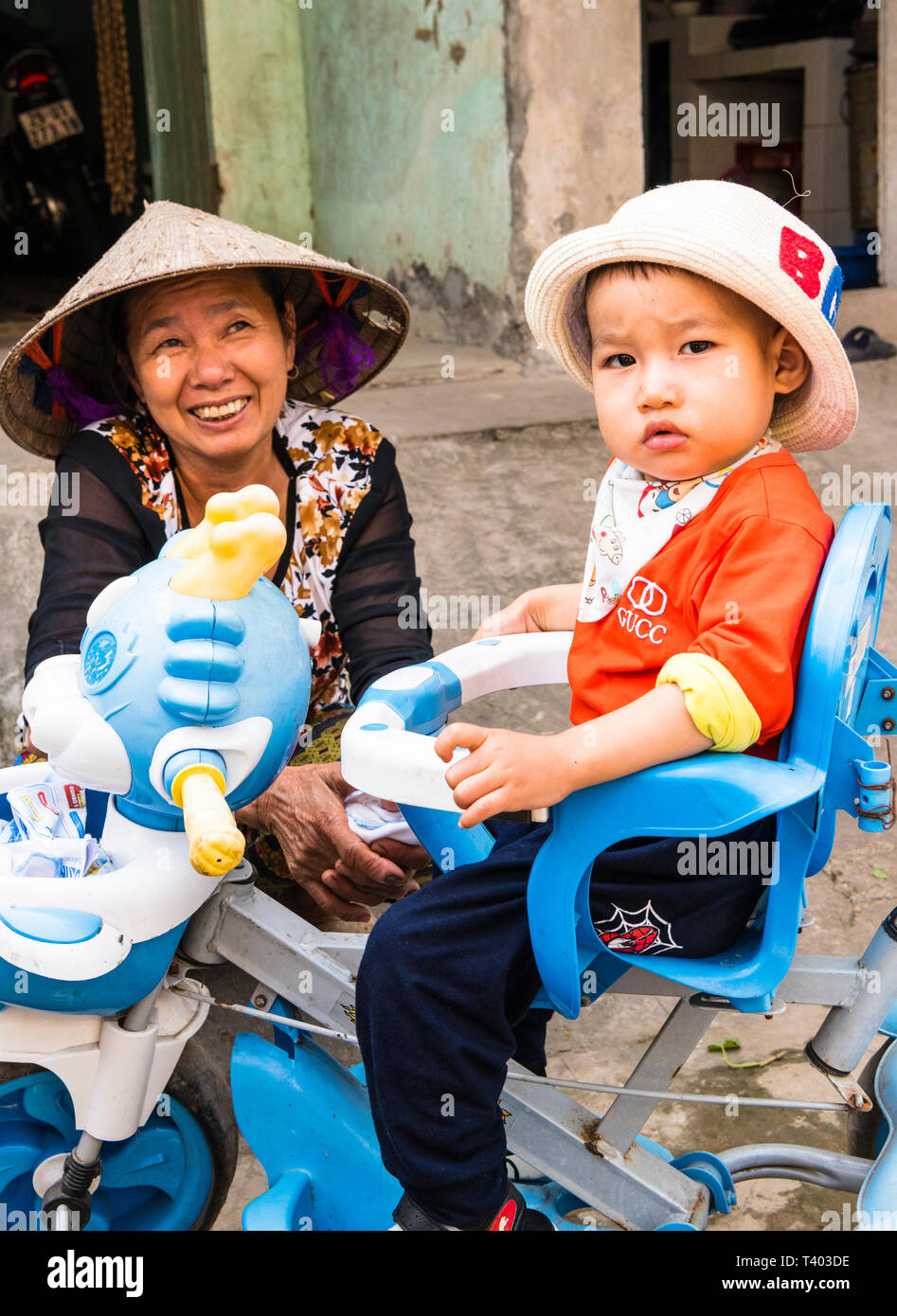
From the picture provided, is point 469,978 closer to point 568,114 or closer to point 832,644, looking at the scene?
point 832,644

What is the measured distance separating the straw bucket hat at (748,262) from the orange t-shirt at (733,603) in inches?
3.4

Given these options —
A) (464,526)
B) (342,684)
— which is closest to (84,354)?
(342,684)

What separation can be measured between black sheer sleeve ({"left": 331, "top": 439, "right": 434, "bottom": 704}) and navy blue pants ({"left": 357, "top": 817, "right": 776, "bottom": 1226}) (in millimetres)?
665

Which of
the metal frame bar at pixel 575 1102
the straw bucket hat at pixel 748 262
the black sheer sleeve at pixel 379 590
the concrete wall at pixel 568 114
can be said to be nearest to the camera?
the straw bucket hat at pixel 748 262

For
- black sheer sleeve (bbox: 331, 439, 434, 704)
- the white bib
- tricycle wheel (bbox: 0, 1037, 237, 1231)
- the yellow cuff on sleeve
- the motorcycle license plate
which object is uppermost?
the motorcycle license plate

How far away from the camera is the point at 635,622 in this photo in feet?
4.61

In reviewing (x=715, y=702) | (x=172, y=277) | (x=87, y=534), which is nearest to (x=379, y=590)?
(x=87, y=534)

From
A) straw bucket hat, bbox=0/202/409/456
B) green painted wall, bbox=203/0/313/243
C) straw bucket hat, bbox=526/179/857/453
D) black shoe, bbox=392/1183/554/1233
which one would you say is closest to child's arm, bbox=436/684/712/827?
straw bucket hat, bbox=526/179/857/453

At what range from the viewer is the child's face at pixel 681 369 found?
134 cm

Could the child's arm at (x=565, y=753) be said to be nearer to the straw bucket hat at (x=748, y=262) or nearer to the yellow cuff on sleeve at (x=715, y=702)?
the yellow cuff on sleeve at (x=715, y=702)

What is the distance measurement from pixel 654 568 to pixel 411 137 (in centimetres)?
384

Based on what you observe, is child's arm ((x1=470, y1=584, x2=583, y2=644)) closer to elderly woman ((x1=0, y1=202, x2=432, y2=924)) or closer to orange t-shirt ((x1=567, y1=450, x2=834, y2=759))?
orange t-shirt ((x1=567, y1=450, x2=834, y2=759))

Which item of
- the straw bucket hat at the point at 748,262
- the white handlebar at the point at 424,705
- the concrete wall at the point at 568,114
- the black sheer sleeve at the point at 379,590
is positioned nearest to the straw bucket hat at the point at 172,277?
the black sheer sleeve at the point at 379,590

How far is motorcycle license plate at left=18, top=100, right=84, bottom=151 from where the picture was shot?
27.7 ft
